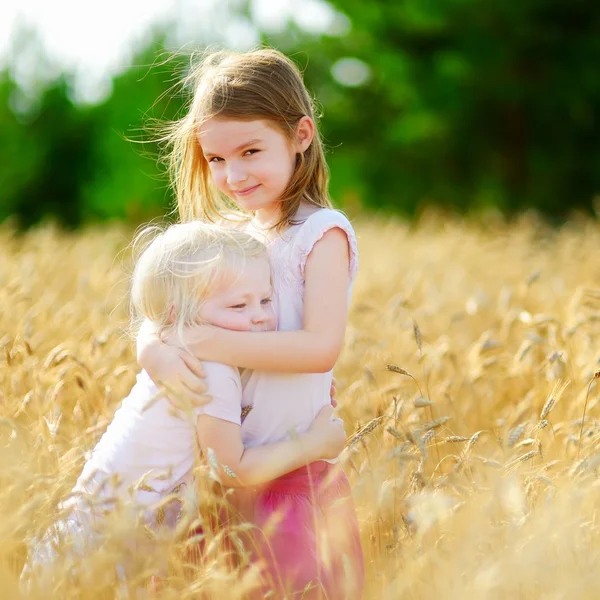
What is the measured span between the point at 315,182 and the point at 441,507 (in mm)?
1070

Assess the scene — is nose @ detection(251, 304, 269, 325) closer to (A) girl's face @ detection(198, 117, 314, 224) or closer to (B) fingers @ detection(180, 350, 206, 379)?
(B) fingers @ detection(180, 350, 206, 379)

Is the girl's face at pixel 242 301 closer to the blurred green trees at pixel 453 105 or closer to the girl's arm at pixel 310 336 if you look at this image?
the girl's arm at pixel 310 336

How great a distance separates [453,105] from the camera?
14078 millimetres

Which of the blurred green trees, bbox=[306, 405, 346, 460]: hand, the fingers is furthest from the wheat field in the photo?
the blurred green trees

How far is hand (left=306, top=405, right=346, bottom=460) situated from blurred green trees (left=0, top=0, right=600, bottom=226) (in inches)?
389

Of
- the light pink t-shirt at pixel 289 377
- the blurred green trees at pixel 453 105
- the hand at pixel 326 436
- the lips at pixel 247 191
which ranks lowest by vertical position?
the blurred green trees at pixel 453 105

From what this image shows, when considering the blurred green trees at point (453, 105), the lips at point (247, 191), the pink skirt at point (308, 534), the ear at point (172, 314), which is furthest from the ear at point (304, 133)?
the blurred green trees at point (453, 105)

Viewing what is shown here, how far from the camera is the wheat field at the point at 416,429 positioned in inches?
59.0

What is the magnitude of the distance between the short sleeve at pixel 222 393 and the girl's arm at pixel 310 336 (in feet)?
0.08

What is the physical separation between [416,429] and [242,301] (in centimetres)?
47

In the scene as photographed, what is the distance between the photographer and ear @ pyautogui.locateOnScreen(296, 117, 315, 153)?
213cm

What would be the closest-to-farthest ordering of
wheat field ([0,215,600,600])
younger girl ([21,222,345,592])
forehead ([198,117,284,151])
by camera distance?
wheat field ([0,215,600,600]) < younger girl ([21,222,345,592]) < forehead ([198,117,284,151])

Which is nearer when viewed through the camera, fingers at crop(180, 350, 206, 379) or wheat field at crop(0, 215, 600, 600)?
wheat field at crop(0, 215, 600, 600)

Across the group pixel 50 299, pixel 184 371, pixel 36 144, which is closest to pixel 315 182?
pixel 184 371
